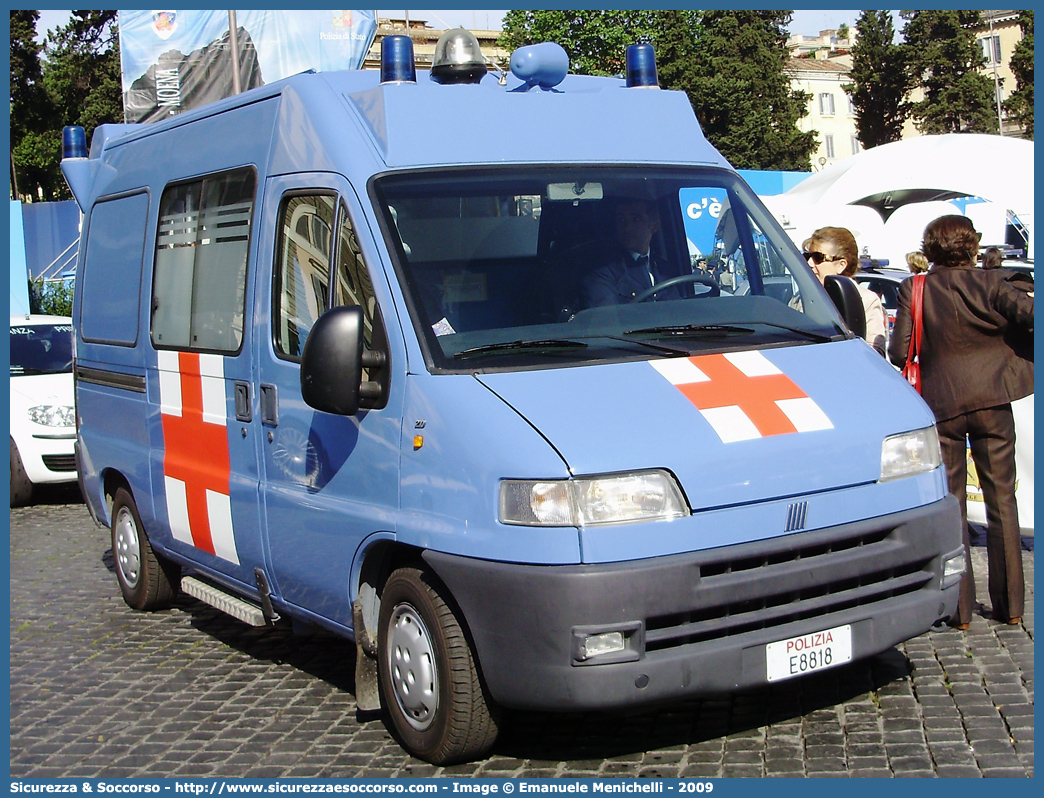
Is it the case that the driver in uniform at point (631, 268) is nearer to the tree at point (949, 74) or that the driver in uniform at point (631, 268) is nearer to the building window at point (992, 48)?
the tree at point (949, 74)

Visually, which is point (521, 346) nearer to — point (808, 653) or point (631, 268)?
point (631, 268)

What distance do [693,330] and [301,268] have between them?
1654 mm

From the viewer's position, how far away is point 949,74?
66.6m

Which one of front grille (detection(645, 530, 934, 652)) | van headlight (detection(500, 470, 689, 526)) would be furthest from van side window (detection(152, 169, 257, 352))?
front grille (detection(645, 530, 934, 652))

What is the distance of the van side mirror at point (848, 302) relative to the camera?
567 cm

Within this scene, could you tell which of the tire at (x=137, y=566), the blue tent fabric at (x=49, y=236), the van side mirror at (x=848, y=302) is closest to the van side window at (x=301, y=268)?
the van side mirror at (x=848, y=302)

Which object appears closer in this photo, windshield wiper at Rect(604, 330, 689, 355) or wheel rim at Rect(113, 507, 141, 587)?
windshield wiper at Rect(604, 330, 689, 355)

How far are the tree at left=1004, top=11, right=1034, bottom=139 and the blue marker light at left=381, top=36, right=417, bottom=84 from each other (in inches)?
2513

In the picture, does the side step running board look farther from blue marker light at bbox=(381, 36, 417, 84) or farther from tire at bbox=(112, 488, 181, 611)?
blue marker light at bbox=(381, 36, 417, 84)

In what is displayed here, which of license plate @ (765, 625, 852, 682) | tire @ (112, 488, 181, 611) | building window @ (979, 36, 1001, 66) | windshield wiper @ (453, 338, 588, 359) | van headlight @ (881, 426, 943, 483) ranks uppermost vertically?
building window @ (979, 36, 1001, 66)

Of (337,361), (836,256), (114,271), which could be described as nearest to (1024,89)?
(836,256)

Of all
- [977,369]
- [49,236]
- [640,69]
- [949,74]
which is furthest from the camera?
[949,74]

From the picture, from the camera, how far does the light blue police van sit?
4289 millimetres

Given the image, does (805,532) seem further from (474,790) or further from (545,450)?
(474,790)
